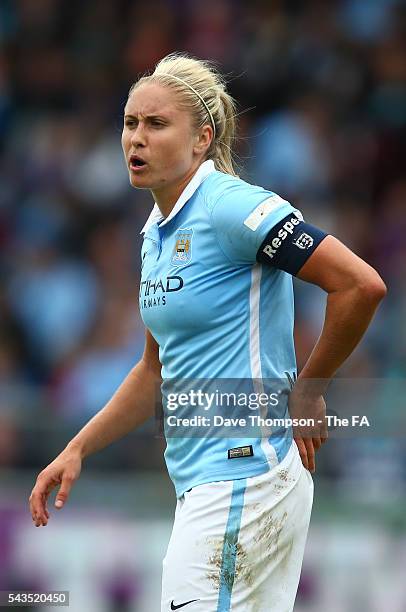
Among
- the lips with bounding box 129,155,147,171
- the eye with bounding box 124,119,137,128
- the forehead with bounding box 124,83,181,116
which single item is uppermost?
the forehead with bounding box 124,83,181,116

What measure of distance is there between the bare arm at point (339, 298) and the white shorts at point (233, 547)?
1.07ft

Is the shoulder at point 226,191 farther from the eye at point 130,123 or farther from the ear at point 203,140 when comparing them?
the eye at point 130,123

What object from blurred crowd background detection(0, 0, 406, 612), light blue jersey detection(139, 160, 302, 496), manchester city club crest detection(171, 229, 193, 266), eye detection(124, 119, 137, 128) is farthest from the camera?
blurred crowd background detection(0, 0, 406, 612)

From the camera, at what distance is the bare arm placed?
11.8 feet

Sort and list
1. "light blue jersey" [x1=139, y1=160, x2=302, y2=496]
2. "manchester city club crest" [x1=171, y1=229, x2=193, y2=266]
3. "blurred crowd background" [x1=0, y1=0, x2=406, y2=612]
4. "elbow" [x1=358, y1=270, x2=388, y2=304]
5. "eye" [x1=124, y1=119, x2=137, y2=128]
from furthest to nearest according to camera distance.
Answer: "blurred crowd background" [x1=0, y1=0, x2=406, y2=612] < "eye" [x1=124, y1=119, x2=137, y2=128] < "manchester city club crest" [x1=171, y1=229, x2=193, y2=266] < "light blue jersey" [x1=139, y1=160, x2=302, y2=496] < "elbow" [x1=358, y1=270, x2=388, y2=304]

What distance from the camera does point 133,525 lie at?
7.45 metres

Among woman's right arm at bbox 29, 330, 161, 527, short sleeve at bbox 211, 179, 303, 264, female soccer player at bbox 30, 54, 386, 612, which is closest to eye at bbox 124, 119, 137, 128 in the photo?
female soccer player at bbox 30, 54, 386, 612

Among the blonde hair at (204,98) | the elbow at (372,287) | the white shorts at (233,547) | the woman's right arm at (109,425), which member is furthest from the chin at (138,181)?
the white shorts at (233,547)

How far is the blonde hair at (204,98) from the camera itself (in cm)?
406

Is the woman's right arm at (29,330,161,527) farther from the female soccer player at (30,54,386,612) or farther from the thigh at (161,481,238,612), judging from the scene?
the thigh at (161,481,238,612)

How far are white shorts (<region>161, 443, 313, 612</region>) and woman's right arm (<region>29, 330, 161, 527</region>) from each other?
1.85 feet

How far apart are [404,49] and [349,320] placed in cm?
789

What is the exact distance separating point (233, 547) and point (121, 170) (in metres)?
7.54

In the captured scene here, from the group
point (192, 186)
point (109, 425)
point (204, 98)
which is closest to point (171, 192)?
point (192, 186)
